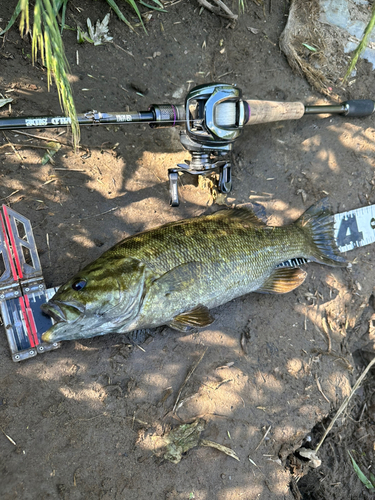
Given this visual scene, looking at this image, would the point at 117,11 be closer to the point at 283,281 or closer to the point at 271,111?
the point at 271,111

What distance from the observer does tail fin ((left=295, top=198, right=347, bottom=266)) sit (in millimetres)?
3918

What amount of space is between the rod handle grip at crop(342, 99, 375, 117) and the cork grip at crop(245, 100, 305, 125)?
2.28 feet

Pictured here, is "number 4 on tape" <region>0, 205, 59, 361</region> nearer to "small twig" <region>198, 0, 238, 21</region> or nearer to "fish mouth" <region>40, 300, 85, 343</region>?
"fish mouth" <region>40, 300, 85, 343</region>

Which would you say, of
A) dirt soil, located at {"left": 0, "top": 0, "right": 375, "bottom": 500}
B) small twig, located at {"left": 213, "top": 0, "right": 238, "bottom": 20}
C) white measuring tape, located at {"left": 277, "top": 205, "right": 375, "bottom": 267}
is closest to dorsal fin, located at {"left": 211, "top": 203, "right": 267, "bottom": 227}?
dirt soil, located at {"left": 0, "top": 0, "right": 375, "bottom": 500}

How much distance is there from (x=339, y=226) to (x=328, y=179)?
1.96 ft

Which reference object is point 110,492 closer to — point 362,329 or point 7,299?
point 7,299

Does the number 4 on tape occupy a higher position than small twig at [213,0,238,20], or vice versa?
small twig at [213,0,238,20]

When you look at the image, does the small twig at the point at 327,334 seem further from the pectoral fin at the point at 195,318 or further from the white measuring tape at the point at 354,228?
the pectoral fin at the point at 195,318

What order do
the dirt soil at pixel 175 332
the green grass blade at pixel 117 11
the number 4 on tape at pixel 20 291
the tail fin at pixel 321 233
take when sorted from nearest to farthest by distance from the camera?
the number 4 on tape at pixel 20 291
the dirt soil at pixel 175 332
the green grass blade at pixel 117 11
the tail fin at pixel 321 233

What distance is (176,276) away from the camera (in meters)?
3.07

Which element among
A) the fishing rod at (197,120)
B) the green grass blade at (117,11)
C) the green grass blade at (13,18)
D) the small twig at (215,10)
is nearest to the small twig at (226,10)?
the small twig at (215,10)

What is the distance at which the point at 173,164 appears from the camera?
3.86 meters

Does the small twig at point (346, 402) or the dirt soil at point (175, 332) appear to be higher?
the dirt soil at point (175, 332)

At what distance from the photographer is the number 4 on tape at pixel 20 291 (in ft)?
10.2
